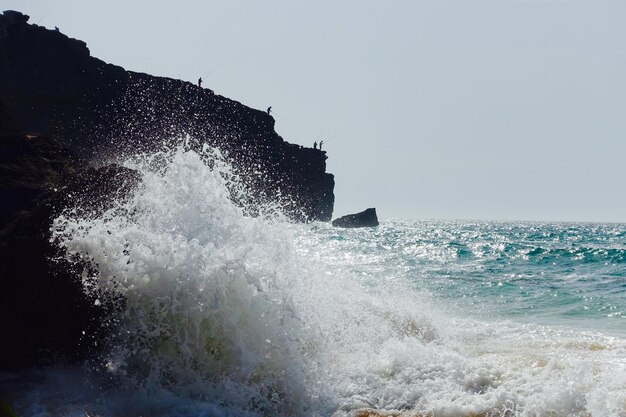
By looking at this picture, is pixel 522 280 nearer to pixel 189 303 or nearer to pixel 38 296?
pixel 189 303

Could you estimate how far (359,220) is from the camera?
81.4 meters

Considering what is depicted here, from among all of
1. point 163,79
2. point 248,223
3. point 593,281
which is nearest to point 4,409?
point 248,223

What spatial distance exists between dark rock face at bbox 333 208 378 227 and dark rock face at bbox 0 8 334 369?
7.30 feet

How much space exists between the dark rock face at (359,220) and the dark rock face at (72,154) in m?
2.22

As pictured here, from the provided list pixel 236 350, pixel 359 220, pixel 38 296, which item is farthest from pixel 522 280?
pixel 359 220

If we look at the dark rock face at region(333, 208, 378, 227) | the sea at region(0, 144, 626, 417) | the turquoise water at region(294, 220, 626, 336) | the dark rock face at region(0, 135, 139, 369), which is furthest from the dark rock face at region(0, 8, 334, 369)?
the turquoise water at region(294, 220, 626, 336)

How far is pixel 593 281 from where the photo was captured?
1658 cm

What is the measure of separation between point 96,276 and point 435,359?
366 centimetres

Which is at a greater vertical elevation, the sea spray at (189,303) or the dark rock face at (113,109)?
the dark rock face at (113,109)

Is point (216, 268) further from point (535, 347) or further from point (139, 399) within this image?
point (535, 347)

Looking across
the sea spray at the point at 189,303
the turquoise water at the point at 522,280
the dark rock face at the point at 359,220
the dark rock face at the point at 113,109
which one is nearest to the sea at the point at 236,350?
the sea spray at the point at 189,303

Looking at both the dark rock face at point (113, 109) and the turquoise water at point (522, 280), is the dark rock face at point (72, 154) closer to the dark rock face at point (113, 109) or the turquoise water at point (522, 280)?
the dark rock face at point (113, 109)

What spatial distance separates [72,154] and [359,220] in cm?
7475

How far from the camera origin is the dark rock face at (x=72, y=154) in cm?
520
